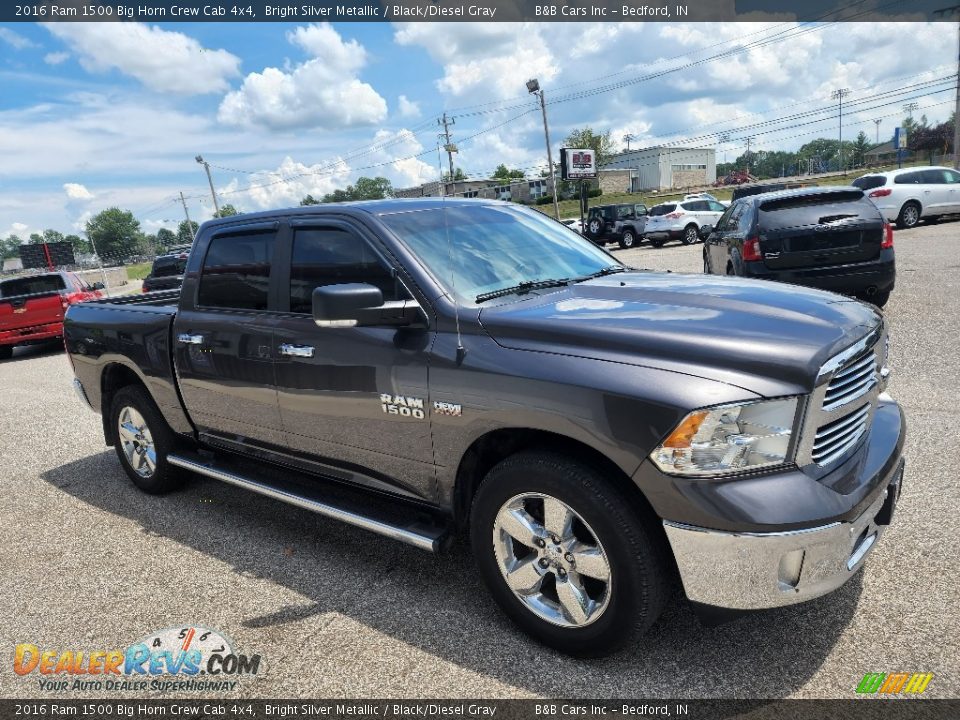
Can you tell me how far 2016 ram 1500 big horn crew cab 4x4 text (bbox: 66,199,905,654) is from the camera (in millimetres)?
2275

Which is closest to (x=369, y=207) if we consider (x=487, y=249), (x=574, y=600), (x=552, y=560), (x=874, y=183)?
(x=487, y=249)

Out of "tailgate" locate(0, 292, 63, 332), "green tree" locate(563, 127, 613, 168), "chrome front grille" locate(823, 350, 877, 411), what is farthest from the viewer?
"green tree" locate(563, 127, 613, 168)

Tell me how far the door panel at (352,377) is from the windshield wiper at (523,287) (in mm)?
342

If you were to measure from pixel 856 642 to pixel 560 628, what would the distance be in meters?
1.18

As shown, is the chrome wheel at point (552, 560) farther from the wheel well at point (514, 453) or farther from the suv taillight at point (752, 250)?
the suv taillight at point (752, 250)

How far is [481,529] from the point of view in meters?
2.83

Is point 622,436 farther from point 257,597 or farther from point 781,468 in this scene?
point 257,597

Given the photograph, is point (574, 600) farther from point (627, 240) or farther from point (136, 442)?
point (627, 240)

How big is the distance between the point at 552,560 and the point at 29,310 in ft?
45.0

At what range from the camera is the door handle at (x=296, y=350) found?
3.45m

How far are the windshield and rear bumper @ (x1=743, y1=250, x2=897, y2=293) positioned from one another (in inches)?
191

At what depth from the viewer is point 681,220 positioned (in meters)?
25.5

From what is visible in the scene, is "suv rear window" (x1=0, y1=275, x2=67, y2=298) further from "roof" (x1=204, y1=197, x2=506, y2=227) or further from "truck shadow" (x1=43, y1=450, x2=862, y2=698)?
"roof" (x1=204, y1=197, x2=506, y2=227)

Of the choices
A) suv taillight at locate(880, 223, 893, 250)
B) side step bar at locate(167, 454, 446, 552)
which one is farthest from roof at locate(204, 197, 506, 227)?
suv taillight at locate(880, 223, 893, 250)
